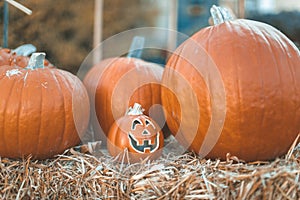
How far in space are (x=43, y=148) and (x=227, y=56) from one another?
726 mm

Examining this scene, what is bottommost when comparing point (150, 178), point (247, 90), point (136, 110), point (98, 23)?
point (150, 178)

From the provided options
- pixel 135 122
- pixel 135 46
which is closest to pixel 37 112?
pixel 135 122

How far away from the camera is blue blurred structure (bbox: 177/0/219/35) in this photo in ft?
13.9

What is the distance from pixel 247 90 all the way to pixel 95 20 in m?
2.84

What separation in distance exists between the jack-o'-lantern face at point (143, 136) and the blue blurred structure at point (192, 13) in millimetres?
2872

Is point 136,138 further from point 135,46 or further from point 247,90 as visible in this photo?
point 135,46

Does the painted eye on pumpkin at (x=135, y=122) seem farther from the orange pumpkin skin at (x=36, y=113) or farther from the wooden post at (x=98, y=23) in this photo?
the wooden post at (x=98, y=23)

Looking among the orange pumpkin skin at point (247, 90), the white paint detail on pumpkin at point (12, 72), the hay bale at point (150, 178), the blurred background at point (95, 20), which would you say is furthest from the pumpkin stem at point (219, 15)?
the blurred background at point (95, 20)

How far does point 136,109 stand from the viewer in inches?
58.6

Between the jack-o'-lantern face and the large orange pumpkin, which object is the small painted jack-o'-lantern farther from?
the large orange pumpkin

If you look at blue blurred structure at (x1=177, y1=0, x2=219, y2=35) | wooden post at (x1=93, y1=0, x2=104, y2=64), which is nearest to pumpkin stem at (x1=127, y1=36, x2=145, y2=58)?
wooden post at (x1=93, y1=0, x2=104, y2=64)

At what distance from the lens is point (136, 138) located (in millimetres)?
1389

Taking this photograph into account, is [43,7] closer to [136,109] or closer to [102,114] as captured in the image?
[102,114]

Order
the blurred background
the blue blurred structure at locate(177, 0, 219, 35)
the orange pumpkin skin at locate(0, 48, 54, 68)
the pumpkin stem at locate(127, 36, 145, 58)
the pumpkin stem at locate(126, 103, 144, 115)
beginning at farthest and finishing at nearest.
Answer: the blue blurred structure at locate(177, 0, 219, 35) < the blurred background < the pumpkin stem at locate(127, 36, 145, 58) < the orange pumpkin skin at locate(0, 48, 54, 68) < the pumpkin stem at locate(126, 103, 144, 115)
